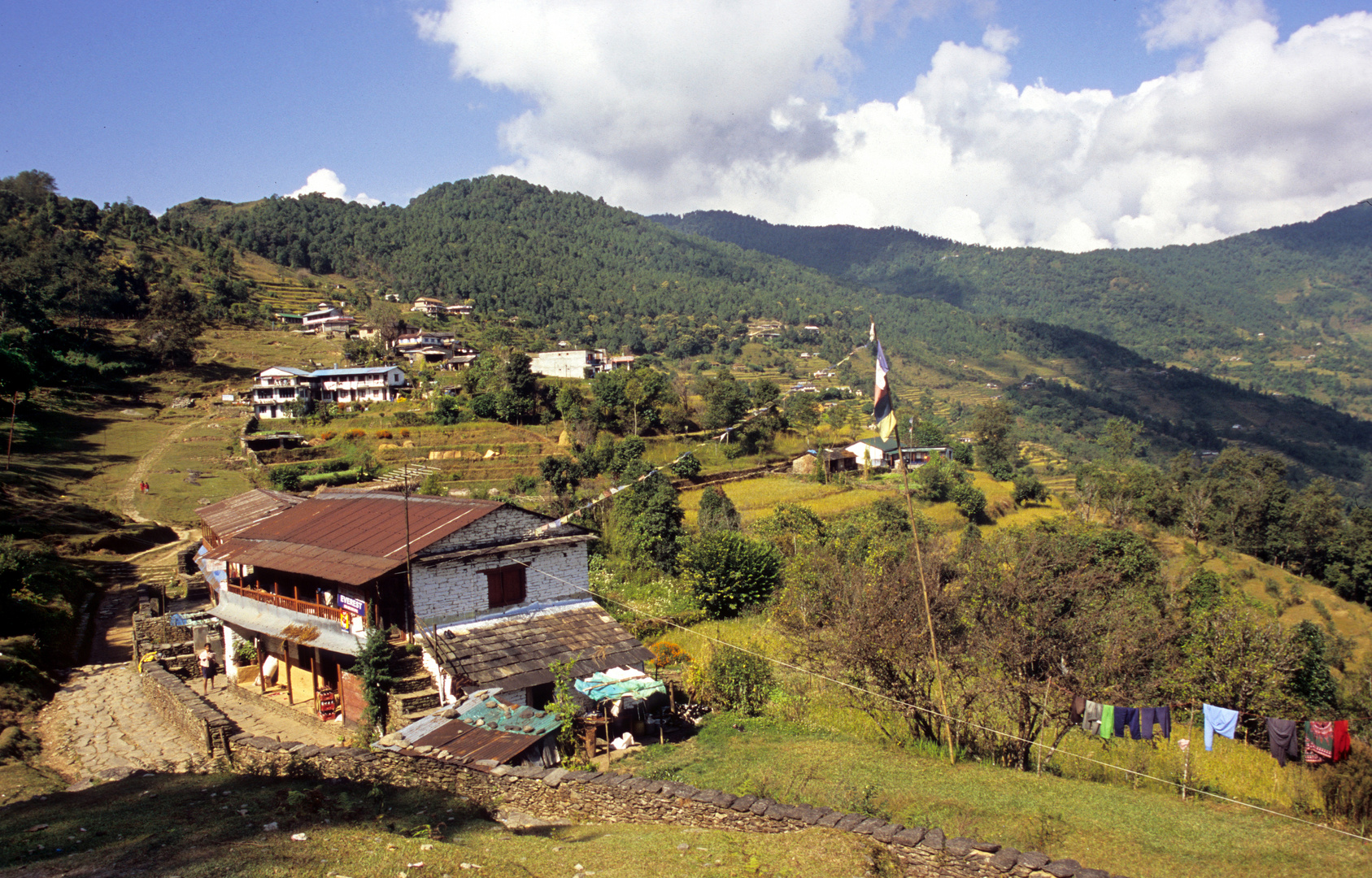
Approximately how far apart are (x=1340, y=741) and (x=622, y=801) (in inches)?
406

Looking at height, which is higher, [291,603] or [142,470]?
[142,470]

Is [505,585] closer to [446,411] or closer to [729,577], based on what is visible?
[729,577]

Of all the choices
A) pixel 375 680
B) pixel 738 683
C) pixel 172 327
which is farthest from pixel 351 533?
pixel 172 327

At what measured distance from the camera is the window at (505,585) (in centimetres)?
1488

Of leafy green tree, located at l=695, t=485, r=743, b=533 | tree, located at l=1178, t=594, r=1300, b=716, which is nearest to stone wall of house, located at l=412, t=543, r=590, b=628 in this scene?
tree, located at l=1178, t=594, r=1300, b=716

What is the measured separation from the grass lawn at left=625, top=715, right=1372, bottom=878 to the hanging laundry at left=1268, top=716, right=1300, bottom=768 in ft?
6.27

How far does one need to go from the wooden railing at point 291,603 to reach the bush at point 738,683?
7640 mm

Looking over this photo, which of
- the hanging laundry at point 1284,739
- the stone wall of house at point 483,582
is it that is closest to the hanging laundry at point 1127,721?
the hanging laundry at point 1284,739

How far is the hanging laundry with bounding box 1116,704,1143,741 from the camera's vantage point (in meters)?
10.6

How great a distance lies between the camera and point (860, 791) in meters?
9.76

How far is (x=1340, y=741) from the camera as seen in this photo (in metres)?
10.4

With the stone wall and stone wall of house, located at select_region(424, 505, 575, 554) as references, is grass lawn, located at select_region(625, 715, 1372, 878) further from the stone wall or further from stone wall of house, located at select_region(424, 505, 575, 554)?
the stone wall

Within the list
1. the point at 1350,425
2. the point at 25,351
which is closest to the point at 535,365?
the point at 25,351

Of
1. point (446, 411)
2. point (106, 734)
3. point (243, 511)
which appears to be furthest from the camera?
point (446, 411)
